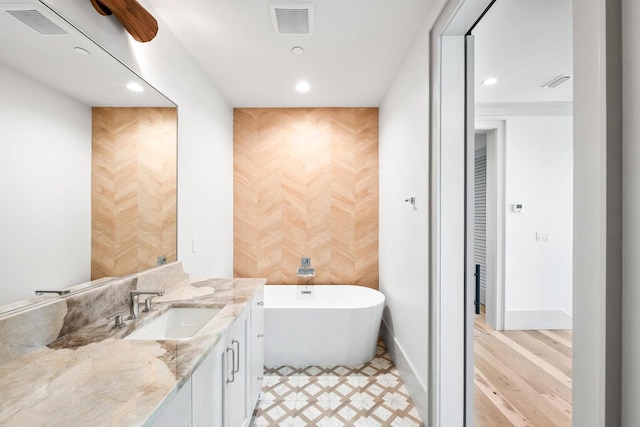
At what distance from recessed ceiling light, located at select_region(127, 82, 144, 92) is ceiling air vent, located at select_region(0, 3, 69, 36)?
364mm

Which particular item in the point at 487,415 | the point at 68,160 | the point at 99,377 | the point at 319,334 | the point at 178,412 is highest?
the point at 68,160

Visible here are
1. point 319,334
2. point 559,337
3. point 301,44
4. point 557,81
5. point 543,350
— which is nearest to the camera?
A: point 301,44

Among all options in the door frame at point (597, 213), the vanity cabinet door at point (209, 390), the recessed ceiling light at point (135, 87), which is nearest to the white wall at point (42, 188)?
the recessed ceiling light at point (135, 87)

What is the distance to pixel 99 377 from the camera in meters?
0.79

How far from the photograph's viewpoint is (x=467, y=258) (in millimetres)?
1604

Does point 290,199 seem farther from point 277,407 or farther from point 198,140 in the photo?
point 277,407

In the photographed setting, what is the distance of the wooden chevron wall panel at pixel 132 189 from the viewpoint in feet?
4.30

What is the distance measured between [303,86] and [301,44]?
666 mm

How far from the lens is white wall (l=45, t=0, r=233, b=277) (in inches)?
54.1

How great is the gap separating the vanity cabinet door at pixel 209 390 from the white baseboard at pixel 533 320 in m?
3.22

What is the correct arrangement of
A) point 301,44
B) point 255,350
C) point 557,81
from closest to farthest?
point 255,350 → point 301,44 → point 557,81

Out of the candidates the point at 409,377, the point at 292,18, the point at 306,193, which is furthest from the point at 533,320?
the point at 292,18

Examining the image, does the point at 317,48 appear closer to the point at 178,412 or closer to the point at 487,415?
the point at 178,412

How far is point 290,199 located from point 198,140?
121 cm
